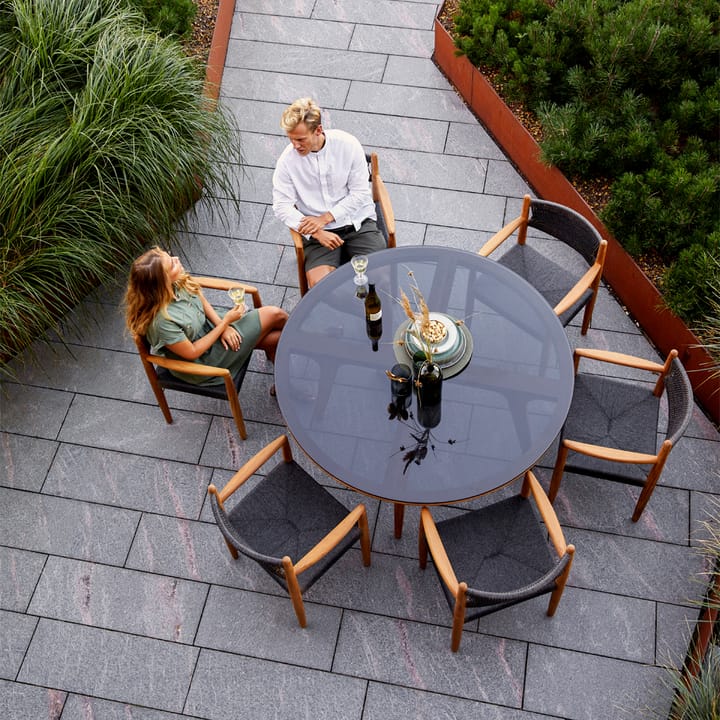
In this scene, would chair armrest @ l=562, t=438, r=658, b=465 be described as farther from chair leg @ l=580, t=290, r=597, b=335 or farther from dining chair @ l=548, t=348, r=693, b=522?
chair leg @ l=580, t=290, r=597, b=335

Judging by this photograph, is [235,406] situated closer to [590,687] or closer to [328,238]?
[328,238]

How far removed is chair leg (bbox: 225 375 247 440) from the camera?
147 inches

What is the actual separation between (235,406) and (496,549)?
4.58 feet

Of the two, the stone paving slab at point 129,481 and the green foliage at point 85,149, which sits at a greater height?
the green foliage at point 85,149

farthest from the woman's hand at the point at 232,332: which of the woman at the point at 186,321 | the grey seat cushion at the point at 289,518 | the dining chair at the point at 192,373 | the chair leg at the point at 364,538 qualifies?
the chair leg at the point at 364,538

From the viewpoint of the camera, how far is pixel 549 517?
3.22 m

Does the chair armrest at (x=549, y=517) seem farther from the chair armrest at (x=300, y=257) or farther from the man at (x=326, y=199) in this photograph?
the chair armrest at (x=300, y=257)

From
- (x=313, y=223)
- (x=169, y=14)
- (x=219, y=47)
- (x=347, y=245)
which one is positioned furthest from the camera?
(x=219, y=47)

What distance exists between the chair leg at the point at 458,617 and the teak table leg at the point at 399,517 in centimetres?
52

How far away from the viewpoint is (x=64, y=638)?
361cm

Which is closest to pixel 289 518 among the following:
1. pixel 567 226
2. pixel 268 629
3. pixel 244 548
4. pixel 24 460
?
pixel 244 548

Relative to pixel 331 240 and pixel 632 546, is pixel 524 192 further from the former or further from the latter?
pixel 632 546

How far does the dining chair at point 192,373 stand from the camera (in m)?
3.65

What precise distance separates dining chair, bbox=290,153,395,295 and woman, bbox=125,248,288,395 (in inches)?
12.5
